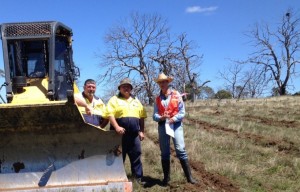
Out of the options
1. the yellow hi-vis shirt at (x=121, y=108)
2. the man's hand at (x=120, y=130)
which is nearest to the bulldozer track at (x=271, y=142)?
the yellow hi-vis shirt at (x=121, y=108)

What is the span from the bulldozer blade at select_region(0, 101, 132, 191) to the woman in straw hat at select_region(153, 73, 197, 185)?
103cm

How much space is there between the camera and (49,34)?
28.4 feet

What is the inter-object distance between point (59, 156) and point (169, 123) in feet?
6.36

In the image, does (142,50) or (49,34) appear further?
(142,50)

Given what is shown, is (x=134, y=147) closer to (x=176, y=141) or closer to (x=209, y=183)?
(x=176, y=141)

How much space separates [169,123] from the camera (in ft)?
25.2

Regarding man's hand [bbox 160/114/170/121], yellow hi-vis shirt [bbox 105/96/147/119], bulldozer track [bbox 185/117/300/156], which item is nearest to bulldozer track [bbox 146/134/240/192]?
man's hand [bbox 160/114/170/121]

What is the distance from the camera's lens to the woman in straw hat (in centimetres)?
768

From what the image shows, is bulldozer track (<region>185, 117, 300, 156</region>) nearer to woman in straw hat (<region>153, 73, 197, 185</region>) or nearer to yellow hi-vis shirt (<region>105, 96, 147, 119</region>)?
woman in straw hat (<region>153, 73, 197, 185</region>)

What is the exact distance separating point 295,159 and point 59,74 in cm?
500

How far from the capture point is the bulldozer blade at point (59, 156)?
268 inches

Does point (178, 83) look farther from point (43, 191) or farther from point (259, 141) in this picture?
point (43, 191)

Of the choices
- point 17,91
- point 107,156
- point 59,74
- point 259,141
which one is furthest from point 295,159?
point 17,91

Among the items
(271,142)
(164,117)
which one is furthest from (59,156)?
(271,142)
